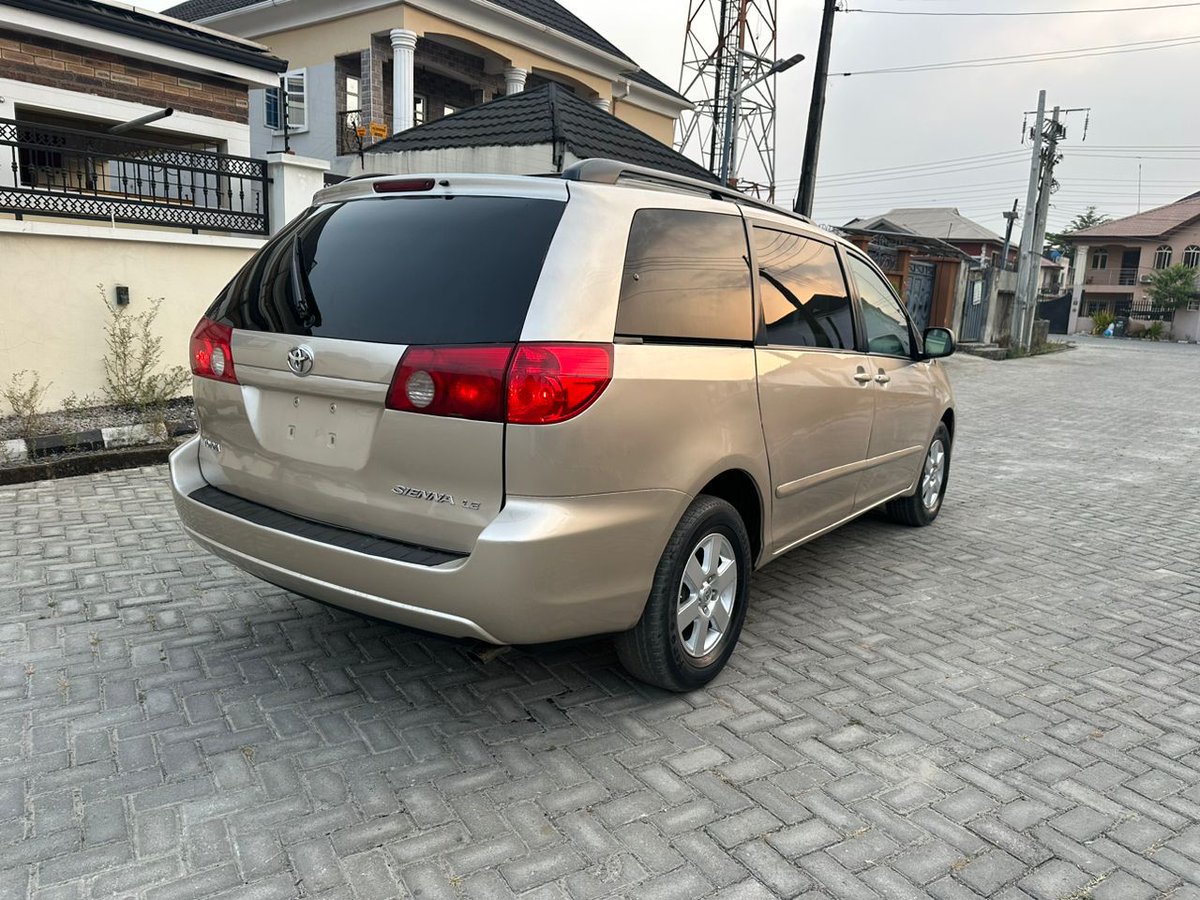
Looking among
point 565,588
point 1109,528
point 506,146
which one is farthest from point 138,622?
point 506,146

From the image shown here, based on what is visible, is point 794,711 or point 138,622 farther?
point 138,622

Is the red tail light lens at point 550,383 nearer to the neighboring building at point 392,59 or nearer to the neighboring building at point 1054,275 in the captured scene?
the neighboring building at point 392,59

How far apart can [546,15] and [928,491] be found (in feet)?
62.7

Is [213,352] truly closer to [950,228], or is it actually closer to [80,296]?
[80,296]

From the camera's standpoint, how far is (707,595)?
341 centimetres

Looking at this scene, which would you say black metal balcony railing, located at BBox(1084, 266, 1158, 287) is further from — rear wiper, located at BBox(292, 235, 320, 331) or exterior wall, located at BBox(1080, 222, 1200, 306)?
rear wiper, located at BBox(292, 235, 320, 331)

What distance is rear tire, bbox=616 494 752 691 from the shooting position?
314 centimetres

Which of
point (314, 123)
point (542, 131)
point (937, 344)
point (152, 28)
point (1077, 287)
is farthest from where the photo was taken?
point (1077, 287)

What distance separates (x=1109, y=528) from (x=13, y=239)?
8.66m

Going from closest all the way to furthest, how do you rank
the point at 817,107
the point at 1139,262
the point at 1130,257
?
the point at 817,107
the point at 1139,262
the point at 1130,257

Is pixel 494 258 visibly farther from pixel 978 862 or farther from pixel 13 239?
pixel 13 239

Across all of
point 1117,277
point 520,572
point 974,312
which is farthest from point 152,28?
point 1117,277

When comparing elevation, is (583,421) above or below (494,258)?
below

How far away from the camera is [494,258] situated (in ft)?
Result: 9.37
